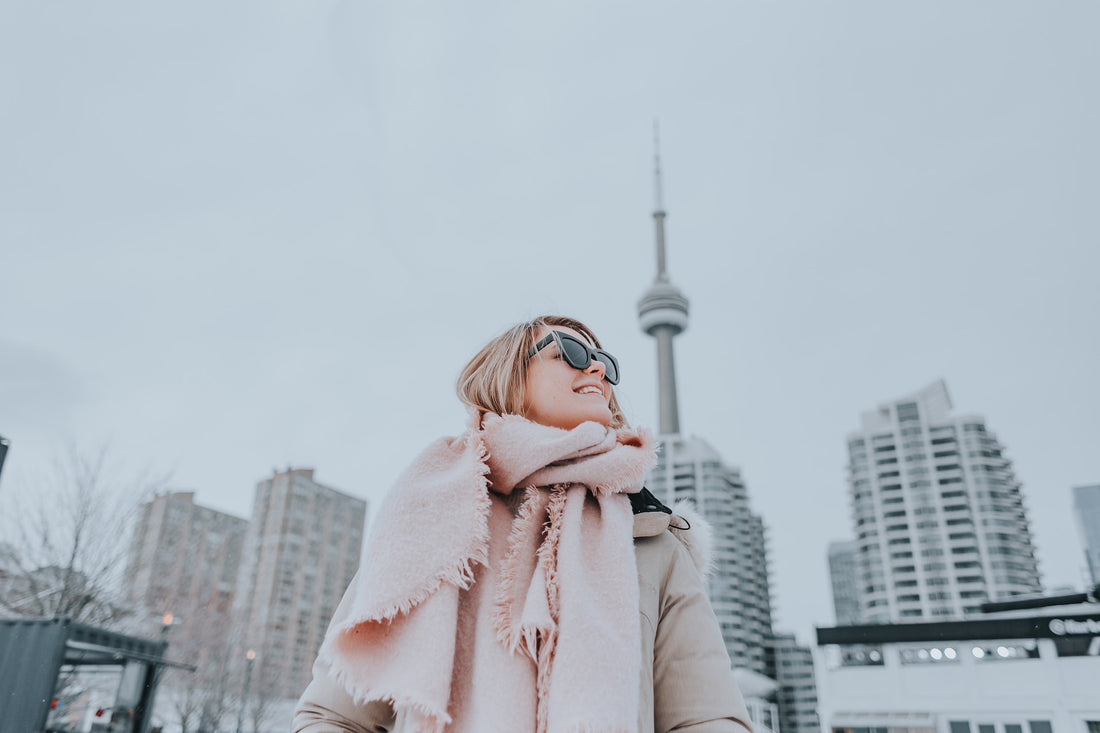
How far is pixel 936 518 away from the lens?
80188 mm

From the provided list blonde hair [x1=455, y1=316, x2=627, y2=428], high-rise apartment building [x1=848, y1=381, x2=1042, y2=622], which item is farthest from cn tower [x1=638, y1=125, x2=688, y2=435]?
blonde hair [x1=455, y1=316, x2=627, y2=428]

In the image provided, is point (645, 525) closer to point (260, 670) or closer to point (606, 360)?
point (606, 360)

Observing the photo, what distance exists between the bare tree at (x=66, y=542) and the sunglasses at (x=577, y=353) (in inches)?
539

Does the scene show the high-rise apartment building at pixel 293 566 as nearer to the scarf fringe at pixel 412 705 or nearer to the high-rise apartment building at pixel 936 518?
the scarf fringe at pixel 412 705

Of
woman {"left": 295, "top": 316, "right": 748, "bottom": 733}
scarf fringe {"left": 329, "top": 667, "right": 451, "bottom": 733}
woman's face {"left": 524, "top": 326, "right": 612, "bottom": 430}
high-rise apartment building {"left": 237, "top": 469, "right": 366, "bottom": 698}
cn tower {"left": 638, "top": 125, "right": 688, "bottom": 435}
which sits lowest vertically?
scarf fringe {"left": 329, "top": 667, "right": 451, "bottom": 733}

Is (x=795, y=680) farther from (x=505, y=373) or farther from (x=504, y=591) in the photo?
(x=504, y=591)

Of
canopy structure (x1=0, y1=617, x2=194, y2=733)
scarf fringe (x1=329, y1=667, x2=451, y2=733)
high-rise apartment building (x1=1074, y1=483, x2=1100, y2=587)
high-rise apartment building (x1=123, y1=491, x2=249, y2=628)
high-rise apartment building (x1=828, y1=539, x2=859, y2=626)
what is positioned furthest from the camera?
high-rise apartment building (x1=828, y1=539, x2=859, y2=626)

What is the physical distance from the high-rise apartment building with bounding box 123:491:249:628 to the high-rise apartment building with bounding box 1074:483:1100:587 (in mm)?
79502

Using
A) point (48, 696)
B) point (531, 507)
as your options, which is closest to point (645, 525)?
point (531, 507)

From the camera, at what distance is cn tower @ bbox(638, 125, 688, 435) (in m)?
82.4

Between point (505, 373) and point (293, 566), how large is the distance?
47285 mm

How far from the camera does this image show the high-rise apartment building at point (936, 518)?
77.6 m

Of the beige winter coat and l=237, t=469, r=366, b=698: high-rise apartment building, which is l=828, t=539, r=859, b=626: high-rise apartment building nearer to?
l=237, t=469, r=366, b=698: high-rise apartment building

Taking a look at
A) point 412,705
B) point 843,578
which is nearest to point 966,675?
point 412,705
